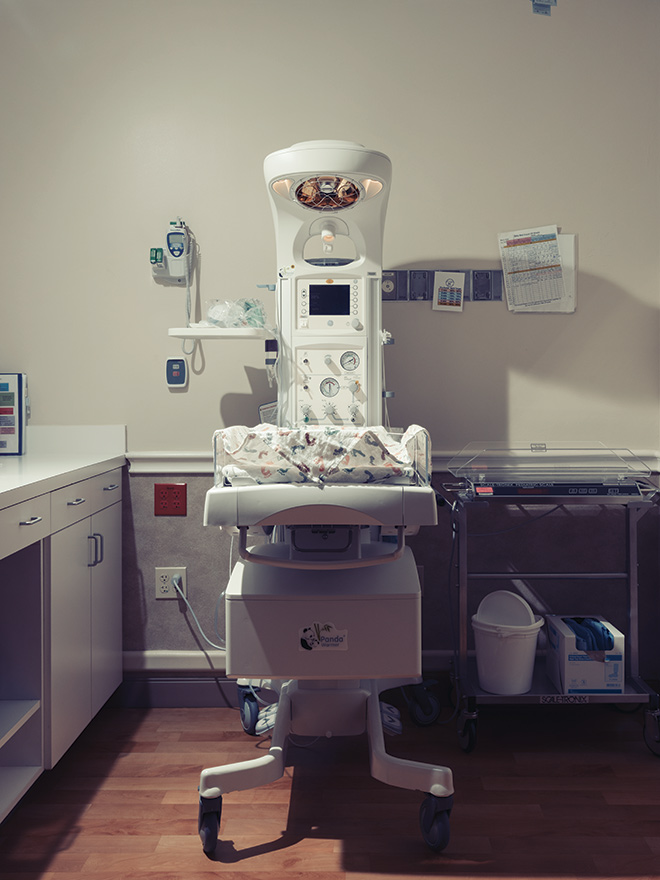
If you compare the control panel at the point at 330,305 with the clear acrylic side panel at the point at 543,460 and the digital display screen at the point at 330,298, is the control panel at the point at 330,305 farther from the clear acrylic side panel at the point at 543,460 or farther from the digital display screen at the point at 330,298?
the clear acrylic side panel at the point at 543,460

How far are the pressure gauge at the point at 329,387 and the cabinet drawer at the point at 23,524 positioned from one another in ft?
2.72

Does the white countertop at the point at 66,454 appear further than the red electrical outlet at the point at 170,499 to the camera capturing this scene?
No

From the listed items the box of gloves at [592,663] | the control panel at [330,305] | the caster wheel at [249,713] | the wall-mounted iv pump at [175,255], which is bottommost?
the caster wheel at [249,713]

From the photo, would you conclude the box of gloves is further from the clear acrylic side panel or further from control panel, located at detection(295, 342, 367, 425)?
control panel, located at detection(295, 342, 367, 425)

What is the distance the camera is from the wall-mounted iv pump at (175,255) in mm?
2295

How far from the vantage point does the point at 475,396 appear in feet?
7.79

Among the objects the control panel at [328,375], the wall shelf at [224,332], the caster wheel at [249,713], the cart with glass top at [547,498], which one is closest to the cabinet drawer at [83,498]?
the wall shelf at [224,332]

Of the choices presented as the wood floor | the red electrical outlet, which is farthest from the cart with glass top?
the red electrical outlet

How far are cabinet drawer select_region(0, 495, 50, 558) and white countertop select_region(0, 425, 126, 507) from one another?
6cm

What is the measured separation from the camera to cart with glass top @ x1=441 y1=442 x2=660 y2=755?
1.97 metres

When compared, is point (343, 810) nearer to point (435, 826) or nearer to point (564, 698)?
point (435, 826)

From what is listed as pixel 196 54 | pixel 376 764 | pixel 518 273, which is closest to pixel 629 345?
pixel 518 273

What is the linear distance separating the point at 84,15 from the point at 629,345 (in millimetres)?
2236

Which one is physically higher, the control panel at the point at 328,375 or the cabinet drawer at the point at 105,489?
the control panel at the point at 328,375
